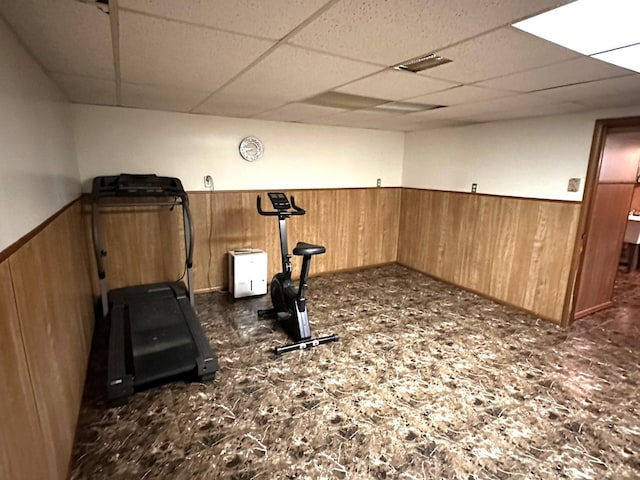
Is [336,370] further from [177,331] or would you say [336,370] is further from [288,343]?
[177,331]

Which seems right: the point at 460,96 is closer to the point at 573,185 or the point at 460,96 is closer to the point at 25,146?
the point at 573,185

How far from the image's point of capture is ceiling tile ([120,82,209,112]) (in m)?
2.78

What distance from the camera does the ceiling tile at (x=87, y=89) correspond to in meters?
2.51

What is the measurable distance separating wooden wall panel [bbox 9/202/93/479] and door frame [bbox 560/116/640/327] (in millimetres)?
4373

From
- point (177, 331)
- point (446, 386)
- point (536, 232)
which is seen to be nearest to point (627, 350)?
point (536, 232)

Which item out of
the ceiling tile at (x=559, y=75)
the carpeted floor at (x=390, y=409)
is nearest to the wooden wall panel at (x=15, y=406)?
the carpeted floor at (x=390, y=409)

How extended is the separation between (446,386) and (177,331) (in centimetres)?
220

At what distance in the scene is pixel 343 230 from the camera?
17.3 ft

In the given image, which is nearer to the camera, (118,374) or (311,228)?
(118,374)

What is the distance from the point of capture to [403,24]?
1.45 m

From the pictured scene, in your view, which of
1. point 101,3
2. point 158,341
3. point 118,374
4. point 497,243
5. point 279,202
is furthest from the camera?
point 497,243

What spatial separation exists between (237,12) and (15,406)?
65.8 inches

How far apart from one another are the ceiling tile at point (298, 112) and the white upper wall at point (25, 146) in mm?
1953

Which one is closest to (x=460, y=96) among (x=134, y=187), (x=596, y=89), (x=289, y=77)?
(x=596, y=89)
